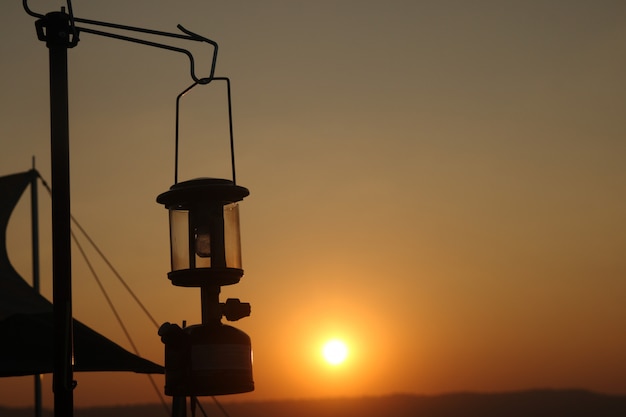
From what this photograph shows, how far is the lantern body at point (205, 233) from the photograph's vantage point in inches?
187

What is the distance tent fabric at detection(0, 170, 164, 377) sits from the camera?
336 inches

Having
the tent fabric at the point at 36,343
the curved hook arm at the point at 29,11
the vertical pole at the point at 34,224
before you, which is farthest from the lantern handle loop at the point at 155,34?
the vertical pole at the point at 34,224

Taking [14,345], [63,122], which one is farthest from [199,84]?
[14,345]

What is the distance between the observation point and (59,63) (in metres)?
4.12

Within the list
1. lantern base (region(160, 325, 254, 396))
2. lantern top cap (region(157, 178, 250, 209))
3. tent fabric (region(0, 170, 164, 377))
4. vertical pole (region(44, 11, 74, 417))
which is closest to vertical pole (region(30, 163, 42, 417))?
tent fabric (region(0, 170, 164, 377))

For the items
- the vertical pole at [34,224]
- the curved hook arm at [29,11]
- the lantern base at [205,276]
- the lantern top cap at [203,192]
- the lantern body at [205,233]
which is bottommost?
the lantern base at [205,276]

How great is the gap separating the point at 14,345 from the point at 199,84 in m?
4.78

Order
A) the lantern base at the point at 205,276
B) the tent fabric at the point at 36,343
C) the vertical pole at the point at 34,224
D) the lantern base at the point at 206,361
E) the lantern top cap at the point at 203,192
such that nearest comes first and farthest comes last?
the lantern base at the point at 206,361, the lantern base at the point at 205,276, the lantern top cap at the point at 203,192, the tent fabric at the point at 36,343, the vertical pole at the point at 34,224

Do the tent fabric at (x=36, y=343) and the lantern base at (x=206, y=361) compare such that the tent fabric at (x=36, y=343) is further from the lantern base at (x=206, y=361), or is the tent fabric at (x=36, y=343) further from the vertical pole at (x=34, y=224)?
the lantern base at (x=206, y=361)

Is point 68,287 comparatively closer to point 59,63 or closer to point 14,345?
point 59,63

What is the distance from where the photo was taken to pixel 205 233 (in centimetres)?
481

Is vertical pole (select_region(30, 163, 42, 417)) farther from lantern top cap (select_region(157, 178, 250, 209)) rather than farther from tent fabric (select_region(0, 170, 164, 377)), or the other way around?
→ lantern top cap (select_region(157, 178, 250, 209))

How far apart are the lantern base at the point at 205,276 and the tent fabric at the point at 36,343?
3.75 metres

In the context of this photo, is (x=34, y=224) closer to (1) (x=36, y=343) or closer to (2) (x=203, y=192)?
(1) (x=36, y=343)
